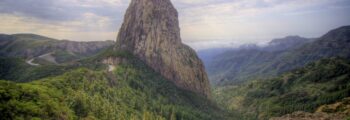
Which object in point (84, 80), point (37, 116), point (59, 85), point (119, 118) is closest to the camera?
point (37, 116)

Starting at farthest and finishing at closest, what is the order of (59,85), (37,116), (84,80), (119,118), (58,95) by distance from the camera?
(84,80) < (119,118) < (59,85) < (58,95) < (37,116)

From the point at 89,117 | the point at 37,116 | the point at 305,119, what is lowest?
the point at 305,119

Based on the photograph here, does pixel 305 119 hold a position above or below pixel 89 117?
below

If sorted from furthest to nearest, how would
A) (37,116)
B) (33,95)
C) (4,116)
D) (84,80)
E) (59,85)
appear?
(84,80), (59,85), (33,95), (37,116), (4,116)

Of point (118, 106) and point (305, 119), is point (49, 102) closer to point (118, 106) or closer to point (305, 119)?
point (118, 106)

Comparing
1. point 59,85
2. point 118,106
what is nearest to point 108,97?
point 118,106

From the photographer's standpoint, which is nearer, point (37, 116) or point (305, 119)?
point (37, 116)

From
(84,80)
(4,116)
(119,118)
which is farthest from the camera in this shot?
(84,80)

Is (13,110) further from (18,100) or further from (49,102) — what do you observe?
(49,102)

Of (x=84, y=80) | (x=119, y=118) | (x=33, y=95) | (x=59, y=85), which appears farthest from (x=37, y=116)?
(x=84, y=80)
